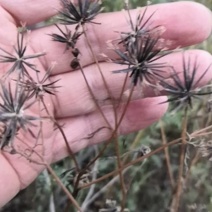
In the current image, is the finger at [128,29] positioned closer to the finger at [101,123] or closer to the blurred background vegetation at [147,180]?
the finger at [101,123]

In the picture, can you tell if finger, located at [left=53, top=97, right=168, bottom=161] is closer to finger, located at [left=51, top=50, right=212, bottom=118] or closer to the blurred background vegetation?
finger, located at [left=51, top=50, right=212, bottom=118]

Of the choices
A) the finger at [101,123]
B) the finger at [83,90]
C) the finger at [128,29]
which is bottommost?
the finger at [101,123]

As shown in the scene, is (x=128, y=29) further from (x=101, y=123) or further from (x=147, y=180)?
(x=147, y=180)

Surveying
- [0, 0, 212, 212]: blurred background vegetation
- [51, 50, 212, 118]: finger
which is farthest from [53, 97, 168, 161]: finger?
[0, 0, 212, 212]: blurred background vegetation

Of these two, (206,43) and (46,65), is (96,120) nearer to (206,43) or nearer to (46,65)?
(46,65)

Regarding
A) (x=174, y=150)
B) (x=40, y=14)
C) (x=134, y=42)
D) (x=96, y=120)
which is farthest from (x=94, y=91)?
(x=174, y=150)

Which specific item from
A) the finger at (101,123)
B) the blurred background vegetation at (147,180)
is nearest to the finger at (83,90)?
the finger at (101,123)
